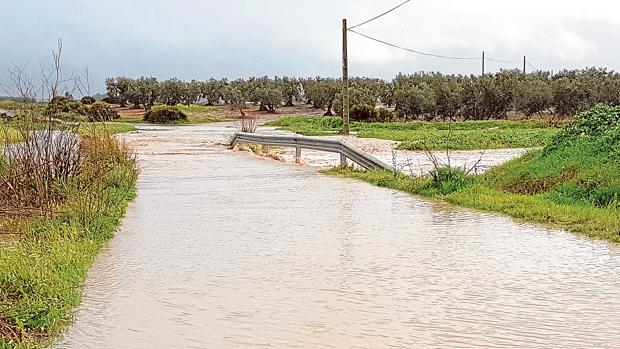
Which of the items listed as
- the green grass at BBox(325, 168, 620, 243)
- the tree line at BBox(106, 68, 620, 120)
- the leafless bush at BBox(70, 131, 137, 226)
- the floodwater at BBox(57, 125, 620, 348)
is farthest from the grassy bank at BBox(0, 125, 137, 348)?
the tree line at BBox(106, 68, 620, 120)

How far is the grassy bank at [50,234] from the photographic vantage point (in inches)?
256

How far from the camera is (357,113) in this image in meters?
59.8

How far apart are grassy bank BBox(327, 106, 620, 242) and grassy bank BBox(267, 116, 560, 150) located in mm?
2477

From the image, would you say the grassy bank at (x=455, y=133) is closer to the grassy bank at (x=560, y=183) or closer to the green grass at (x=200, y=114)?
the grassy bank at (x=560, y=183)

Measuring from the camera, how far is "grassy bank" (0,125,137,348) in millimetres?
6500

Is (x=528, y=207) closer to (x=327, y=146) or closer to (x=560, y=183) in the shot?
(x=560, y=183)

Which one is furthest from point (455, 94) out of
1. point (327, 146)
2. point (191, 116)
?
point (327, 146)

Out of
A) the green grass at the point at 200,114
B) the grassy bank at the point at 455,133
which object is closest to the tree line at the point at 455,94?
the green grass at the point at 200,114

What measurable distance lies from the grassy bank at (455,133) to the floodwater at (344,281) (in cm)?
759

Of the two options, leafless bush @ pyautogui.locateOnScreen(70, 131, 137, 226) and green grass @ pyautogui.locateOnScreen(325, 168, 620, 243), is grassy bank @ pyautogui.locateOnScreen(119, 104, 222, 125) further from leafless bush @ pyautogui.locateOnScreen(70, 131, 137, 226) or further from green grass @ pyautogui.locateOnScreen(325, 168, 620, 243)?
green grass @ pyautogui.locateOnScreen(325, 168, 620, 243)

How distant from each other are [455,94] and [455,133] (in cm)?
2667

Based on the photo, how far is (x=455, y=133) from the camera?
40.3m

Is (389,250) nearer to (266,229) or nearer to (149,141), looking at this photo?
(266,229)

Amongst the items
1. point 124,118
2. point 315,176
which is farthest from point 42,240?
point 124,118
